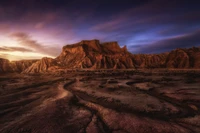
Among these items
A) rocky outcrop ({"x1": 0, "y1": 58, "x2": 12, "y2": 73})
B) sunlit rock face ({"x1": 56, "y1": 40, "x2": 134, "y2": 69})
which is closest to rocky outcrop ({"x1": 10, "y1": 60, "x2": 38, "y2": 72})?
rocky outcrop ({"x1": 0, "y1": 58, "x2": 12, "y2": 73})

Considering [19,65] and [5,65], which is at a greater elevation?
[5,65]

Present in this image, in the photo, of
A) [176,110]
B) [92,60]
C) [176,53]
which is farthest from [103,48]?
[176,110]

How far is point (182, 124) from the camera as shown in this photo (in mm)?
7066

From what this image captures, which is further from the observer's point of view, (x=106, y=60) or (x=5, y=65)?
(x=5, y=65)

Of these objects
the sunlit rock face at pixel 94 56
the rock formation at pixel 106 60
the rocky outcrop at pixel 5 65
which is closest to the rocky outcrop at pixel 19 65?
the rock formation at pixel 106 60

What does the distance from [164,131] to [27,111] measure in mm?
9178

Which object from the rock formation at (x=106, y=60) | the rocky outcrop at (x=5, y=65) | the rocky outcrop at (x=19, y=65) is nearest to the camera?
the rock formation at (x=106, y=60)

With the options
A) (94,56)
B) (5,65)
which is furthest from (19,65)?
(94,56)

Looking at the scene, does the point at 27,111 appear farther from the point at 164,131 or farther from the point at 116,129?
the point at 164,131

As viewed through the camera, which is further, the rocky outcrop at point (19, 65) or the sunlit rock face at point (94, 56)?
the rocky outcrop at point (19, 65)

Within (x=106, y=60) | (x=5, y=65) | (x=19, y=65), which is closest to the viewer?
(x=106, y=60)

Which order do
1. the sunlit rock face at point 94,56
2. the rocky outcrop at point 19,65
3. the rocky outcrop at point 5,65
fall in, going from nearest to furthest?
the sunlit rock face at point 94,56
the rocky outcrop at point 5,65
the rocky outcrop at point 19,65

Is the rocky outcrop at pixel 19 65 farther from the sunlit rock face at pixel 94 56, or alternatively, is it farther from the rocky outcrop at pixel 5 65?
the sunlit rock face at pixel 94 56

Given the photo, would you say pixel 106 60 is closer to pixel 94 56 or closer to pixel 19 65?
pixel 94 56
